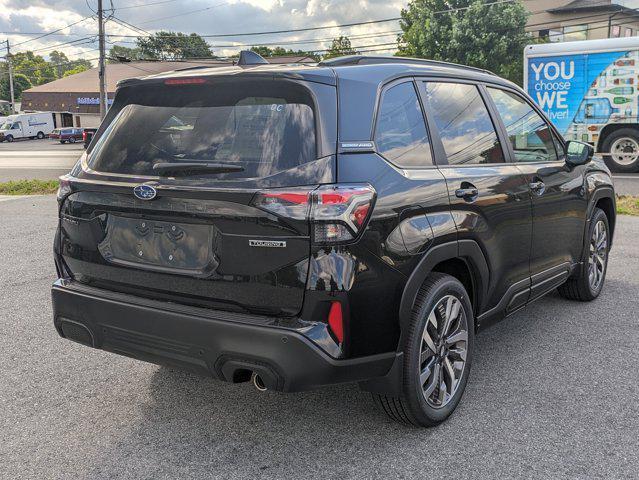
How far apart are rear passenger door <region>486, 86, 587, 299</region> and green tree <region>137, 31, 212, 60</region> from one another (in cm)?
8380

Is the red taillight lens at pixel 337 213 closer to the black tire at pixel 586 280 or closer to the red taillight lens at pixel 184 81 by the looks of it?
the red taillight lens at pixel 184 81

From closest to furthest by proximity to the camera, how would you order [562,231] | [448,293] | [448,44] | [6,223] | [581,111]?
[448,293] < [562,231] < [6,223] < [581,111] < [448,44]

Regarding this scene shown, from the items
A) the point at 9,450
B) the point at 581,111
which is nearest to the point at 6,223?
the point at 9,450

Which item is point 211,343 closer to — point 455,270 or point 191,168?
point 191,168

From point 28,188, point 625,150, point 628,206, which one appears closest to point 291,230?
point 628,206

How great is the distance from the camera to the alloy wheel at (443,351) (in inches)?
128

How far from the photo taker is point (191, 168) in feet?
9.66

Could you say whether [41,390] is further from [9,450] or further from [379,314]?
[379,314]

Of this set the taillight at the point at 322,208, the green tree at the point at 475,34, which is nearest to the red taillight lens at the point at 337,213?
the taillight at the point at 322,208

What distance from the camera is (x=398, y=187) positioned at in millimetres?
3012

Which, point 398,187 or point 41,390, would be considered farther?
point 41,390

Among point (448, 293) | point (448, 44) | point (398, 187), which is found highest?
point (448, 44)

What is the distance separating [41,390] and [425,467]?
226 centimetres

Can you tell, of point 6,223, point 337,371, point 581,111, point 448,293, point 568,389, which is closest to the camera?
point 337,371
